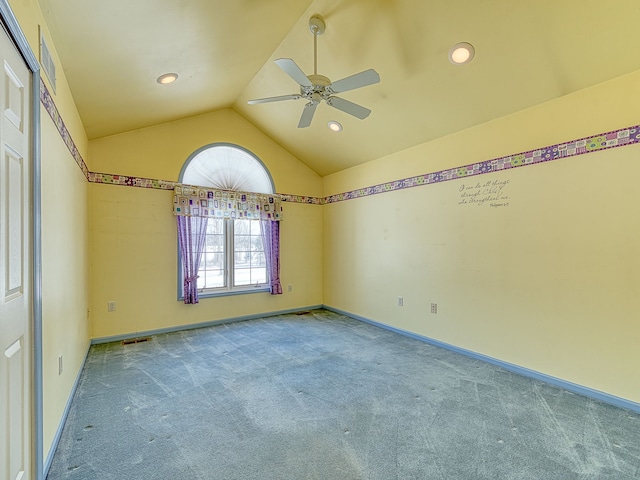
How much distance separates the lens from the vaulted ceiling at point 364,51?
212cm

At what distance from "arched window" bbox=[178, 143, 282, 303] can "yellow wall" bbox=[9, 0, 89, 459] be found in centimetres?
145

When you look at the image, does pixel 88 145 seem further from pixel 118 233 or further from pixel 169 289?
pixel 169 289

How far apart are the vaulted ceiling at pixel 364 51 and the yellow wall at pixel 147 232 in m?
0.42

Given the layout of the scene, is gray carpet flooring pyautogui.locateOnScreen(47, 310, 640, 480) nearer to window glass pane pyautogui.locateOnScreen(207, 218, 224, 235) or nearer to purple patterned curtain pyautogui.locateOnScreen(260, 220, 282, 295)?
purple patterned curtain pyautogui.locateOnScreen(260, 220, 282, 295)

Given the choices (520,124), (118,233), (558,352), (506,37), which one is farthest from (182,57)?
(558,352)

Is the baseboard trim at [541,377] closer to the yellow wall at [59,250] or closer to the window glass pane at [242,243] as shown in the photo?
the window glass pane at [242,243]

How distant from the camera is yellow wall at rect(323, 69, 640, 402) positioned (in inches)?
95.3

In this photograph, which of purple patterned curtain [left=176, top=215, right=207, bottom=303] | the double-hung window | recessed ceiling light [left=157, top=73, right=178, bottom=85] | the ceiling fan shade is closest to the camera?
the ceiling fan shade

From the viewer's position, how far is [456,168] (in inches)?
140

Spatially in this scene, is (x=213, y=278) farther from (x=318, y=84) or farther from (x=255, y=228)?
(x=318, y=84)

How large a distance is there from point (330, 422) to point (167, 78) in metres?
3.28

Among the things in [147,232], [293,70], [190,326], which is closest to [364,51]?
[293,70]

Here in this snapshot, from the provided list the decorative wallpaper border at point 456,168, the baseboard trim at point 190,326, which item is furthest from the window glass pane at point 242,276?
the decorative wallpaper border at point 456,168

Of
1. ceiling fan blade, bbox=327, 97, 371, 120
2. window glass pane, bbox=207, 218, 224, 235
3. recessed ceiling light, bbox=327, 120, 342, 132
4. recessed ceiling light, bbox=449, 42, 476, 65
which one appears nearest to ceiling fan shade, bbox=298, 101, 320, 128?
ceiling fan blade, bbox=327, 97, 371, 120
